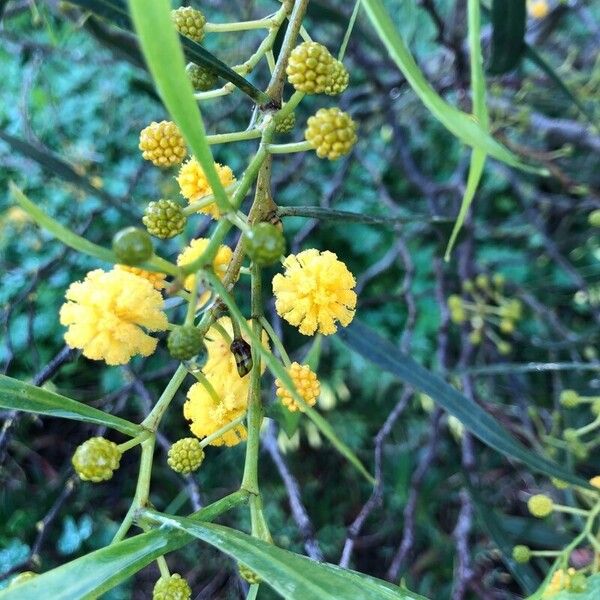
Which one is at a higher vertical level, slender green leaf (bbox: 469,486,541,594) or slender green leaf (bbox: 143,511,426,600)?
slender green leaf (bbox: 143,511,426,600)

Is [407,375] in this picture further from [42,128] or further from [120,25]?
[42,128]

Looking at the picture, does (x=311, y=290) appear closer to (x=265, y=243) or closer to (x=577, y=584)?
(x=265, y=243)

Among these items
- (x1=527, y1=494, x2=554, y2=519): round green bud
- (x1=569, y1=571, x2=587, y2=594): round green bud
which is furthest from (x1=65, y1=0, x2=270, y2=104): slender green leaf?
(x1=527, y1=494, x2=554, y2=519): round green bud

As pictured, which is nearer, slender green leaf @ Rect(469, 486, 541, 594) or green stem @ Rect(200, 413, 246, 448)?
green stem @ Rect(200, 413, 246, 448)

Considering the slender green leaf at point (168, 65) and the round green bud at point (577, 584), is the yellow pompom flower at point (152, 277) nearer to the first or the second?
the slender green leaf at point (168, 65)

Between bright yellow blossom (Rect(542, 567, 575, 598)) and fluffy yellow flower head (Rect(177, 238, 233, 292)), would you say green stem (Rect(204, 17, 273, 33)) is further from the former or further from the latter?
bright yellow blossom (Rect(542, 567, 575, 598))

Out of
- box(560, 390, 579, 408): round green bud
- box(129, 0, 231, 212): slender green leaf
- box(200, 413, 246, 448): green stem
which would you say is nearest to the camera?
box(129, 0, 231, 212): slender green leaf

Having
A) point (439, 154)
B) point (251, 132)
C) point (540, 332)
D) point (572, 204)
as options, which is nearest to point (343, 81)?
point (251, 132)

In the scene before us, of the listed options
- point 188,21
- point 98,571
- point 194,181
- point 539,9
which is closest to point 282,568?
point 98,571
